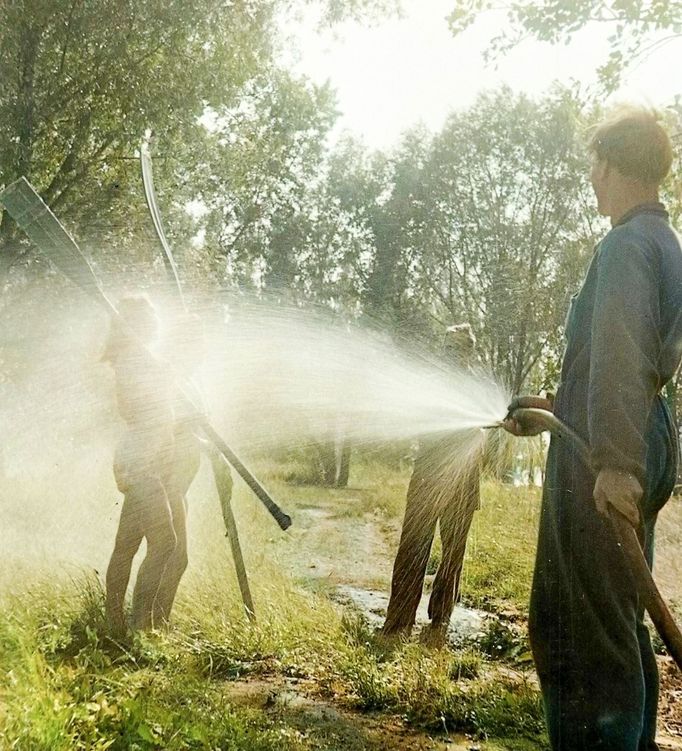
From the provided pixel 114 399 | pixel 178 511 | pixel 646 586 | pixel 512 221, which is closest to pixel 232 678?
pixel 178 511

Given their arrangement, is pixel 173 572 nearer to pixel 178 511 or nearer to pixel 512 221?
pixel 178 511

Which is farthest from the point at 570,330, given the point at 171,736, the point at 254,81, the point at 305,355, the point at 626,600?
the point at 254,81

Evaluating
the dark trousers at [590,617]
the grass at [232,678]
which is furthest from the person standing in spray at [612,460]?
the grass at [232,678]

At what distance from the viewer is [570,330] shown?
2.43 meters

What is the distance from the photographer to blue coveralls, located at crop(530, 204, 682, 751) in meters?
2.04

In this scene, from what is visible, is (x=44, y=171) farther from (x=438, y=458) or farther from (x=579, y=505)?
(x=579, y=505)

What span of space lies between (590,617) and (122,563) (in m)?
2.60

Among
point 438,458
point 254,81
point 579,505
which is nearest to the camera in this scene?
point 579,505

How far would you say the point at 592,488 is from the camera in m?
2.20

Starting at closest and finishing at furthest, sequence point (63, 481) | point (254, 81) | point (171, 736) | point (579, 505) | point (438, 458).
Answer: point (579, 505) → point (171, 736) → point (438, 458) → point (63, 481) → point (254, 81)

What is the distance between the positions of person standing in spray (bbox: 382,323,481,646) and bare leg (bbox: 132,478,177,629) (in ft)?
5.10

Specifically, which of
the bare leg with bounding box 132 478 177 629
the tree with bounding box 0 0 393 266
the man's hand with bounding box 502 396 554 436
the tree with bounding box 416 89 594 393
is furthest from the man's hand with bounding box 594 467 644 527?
the tree with bounding box 416 89 594 393

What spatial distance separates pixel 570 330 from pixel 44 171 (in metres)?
11.0

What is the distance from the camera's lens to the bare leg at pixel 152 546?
3.85 m
